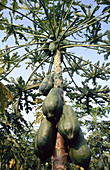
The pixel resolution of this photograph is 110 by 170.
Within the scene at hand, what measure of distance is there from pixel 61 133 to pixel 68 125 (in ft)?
0.38

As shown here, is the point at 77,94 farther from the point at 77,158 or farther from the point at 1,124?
the point at 77,158

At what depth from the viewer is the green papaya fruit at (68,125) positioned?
1.68 m

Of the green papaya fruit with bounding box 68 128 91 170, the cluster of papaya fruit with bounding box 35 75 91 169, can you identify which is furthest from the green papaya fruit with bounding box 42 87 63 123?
the green papaya fruit with bounding box 68 128 91 170

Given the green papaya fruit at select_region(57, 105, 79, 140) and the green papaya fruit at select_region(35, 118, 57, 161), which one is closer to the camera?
the green papaya fruit at select_region(57, 105, 79, 140)

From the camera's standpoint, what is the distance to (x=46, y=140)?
69.9 inches

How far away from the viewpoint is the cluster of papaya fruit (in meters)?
1.72

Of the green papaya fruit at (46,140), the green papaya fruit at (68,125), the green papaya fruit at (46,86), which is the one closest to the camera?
the green papaya fruit at (68,125)

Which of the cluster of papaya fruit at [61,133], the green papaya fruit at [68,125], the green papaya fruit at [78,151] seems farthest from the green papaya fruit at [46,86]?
the green papaya fruit at [78,151]

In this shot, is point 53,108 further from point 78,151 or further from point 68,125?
point 78,151

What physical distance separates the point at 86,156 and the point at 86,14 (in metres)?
2.57

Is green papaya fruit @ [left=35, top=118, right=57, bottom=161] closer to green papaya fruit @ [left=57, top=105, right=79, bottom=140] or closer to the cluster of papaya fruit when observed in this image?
the cluster of papaya fruit

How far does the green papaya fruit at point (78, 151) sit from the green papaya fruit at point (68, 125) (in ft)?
0.28

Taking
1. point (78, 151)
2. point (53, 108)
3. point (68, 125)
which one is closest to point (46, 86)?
point (53, 108)

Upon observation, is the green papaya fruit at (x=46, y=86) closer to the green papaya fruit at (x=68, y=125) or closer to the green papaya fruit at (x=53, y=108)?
the green papaya fruit at (x=53, y=108)
